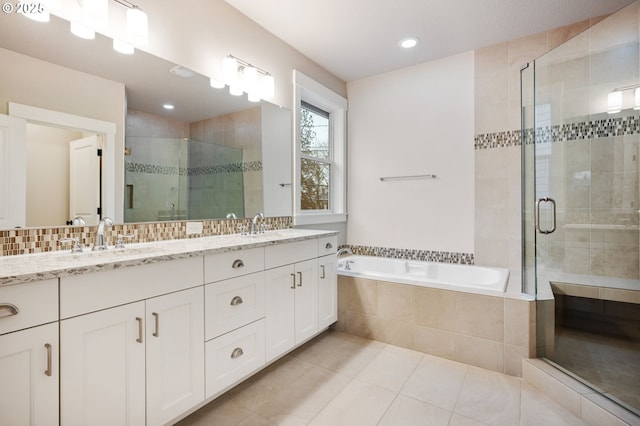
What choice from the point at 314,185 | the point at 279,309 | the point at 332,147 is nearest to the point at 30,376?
the point at 279,309

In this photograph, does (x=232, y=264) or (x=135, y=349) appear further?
(x=232, y=264)

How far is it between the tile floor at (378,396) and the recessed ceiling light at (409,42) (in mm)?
2505

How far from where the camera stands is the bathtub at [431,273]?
229cm

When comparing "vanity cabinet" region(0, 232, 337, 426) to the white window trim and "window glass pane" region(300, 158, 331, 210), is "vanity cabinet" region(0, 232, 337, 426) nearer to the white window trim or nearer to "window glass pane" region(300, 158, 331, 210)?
the white window trim

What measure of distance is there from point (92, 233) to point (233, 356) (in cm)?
93

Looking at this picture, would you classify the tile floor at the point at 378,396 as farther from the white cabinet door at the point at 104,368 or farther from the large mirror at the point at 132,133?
the large mirror at the point at 132,133

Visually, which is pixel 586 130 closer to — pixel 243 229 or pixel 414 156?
pixel 414 156

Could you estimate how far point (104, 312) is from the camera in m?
1.12

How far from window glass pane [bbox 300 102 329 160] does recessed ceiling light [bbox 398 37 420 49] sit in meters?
1.03

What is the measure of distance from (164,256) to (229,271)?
14.9 inches

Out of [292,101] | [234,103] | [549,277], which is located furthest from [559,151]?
[234,103]

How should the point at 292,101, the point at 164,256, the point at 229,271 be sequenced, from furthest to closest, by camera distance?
the point at 292,101 → the point at 229,271 → the point at 164,256

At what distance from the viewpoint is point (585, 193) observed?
216 centimetres

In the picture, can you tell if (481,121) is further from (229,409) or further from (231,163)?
(229,409)
